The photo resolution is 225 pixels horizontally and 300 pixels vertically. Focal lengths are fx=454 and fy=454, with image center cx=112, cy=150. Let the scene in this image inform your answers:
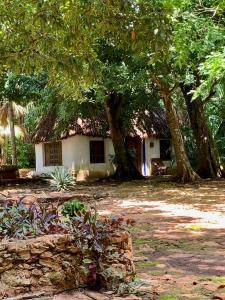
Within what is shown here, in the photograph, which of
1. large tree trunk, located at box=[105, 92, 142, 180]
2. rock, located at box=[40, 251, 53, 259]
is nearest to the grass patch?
rock, located at box=[40, 251, 53, 259]

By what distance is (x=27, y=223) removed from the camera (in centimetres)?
441

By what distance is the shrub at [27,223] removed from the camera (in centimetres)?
424

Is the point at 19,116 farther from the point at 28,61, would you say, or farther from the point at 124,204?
the point at 28,61

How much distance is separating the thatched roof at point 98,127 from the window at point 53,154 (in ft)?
2.69

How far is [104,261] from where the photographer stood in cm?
418

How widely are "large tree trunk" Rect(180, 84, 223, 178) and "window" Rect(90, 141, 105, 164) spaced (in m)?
6.35

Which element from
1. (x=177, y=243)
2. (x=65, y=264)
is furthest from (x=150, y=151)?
(x=65, y=264)

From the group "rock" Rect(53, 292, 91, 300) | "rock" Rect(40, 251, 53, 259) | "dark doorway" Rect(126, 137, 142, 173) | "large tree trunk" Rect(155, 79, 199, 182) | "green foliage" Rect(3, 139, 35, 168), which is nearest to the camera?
"rock" Rect(53, 292, 91, 300)

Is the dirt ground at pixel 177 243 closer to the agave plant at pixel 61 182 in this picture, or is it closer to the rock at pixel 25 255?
the rock at pixel 25 255

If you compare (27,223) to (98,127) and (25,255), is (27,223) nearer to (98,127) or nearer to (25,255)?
(25,255)

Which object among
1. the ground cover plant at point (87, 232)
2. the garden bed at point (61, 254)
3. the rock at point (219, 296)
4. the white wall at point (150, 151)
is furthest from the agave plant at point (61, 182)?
the rock at point (219, 296)

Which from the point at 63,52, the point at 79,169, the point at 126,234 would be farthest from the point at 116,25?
the point at 79,169

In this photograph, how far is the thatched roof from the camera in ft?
75.3

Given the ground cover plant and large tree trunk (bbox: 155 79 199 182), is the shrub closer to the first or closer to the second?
the ground cover plant
